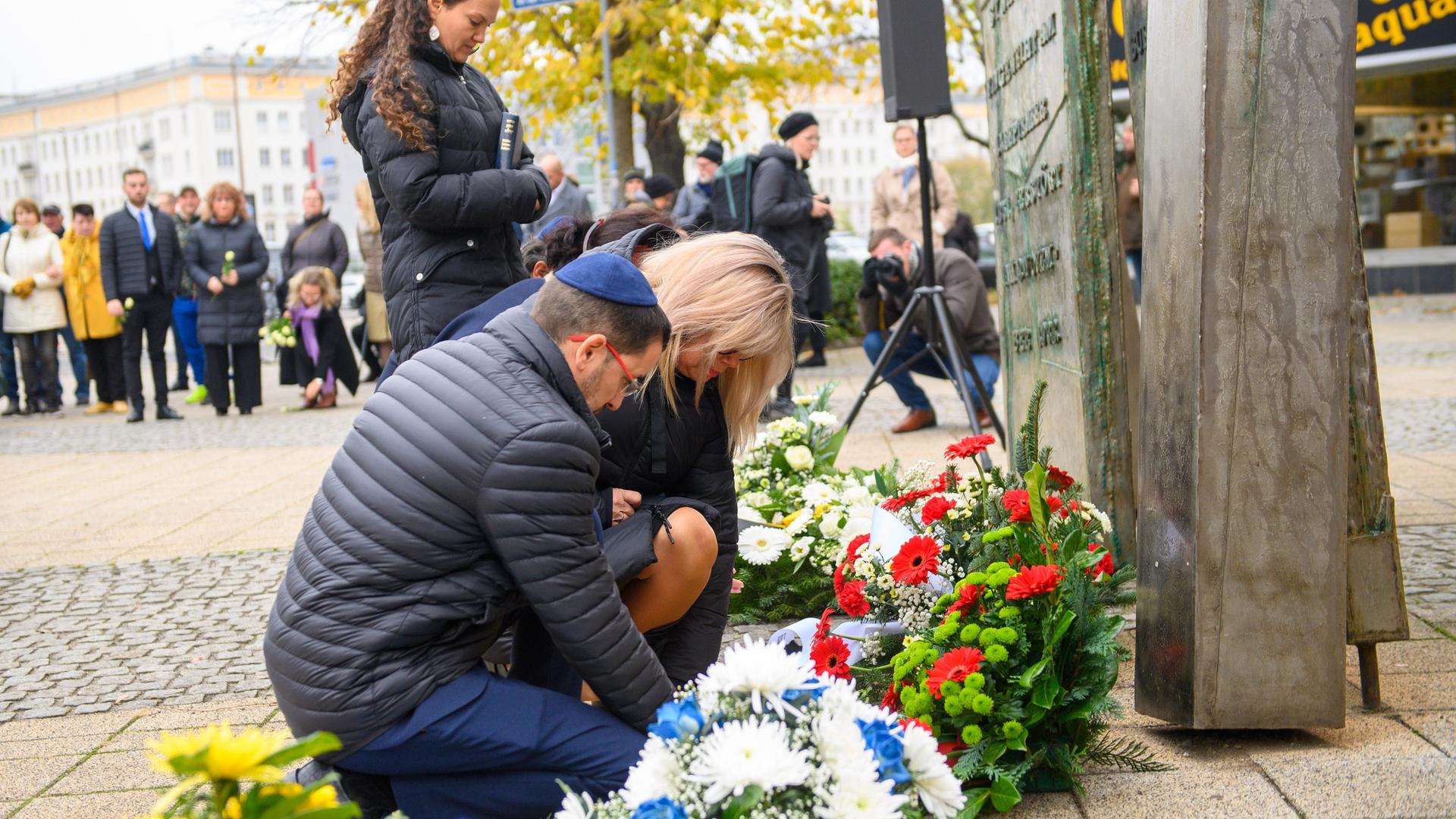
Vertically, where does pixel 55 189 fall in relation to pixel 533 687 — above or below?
above

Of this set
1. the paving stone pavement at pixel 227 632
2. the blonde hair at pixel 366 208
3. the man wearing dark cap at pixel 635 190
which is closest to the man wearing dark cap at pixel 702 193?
the man wearing dark cap at pixel 635 190

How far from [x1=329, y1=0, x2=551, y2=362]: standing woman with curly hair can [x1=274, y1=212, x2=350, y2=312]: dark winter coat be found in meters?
8.51

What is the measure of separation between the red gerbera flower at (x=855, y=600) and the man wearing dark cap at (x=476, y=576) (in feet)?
2.34

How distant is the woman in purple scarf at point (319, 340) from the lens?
11.8 m

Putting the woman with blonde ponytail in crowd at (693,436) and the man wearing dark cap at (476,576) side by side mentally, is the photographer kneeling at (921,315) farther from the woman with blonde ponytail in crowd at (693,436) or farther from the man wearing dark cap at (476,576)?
the man wearing dark cap at (476,576)

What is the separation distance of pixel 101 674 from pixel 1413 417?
6844 mm

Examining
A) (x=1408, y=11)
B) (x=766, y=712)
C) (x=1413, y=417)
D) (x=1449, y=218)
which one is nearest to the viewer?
(x=766, y=712)

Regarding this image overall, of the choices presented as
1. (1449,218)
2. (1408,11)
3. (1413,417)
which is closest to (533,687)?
(1413,417)

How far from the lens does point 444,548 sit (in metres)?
2.53

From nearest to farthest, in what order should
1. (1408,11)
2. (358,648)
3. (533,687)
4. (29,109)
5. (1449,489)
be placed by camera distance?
(358,648)
(533,687)
(1449,489)
(1408,11)
(29,109)

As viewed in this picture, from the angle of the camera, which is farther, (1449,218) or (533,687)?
(1449,218)

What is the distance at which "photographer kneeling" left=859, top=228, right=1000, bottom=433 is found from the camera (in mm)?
7895

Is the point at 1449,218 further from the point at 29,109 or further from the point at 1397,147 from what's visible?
the point at 29,109

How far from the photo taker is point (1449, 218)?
18.1 meters
